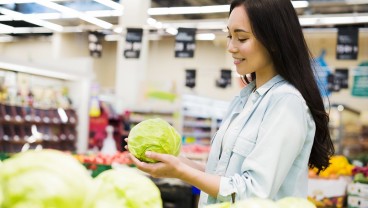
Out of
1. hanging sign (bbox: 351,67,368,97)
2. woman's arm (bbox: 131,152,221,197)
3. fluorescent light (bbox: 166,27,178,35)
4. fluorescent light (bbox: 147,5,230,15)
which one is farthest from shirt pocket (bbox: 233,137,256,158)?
fluorescent light (bbox: 166,27,178,35)

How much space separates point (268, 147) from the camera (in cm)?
156

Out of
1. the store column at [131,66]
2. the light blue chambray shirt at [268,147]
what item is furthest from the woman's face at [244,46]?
the store column at [131,66]

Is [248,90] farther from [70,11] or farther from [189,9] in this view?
[189,9]

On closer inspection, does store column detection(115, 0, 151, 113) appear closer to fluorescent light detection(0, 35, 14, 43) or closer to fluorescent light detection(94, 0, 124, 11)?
fluorescent light detection(94, 0, 124, 11)

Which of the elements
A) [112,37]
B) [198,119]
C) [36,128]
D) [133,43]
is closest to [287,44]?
[36,128]

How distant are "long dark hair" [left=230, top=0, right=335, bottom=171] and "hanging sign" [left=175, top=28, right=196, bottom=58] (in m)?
7.95

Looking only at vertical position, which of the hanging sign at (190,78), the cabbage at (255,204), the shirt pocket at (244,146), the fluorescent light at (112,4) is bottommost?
the hanging sign at (190,78)

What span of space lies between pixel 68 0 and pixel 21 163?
1193 centimetres

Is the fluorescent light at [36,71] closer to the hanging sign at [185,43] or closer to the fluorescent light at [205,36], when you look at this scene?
the hanging sign at [185,43]

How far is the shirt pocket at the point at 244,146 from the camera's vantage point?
165 cm

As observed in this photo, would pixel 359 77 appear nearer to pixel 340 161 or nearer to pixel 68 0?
pixel 340 161

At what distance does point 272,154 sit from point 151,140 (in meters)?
0.55

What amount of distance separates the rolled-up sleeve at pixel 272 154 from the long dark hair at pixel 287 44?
4.1 inches

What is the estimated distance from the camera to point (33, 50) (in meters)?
19.1
